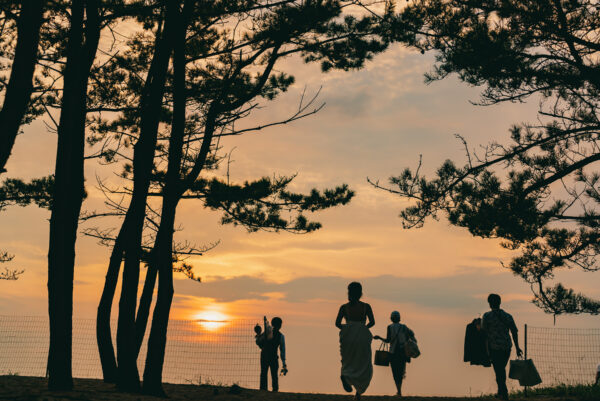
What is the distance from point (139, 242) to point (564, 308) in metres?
8.29

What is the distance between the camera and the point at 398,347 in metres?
12.2

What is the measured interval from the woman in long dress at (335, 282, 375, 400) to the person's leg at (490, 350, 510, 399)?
8.06 ft

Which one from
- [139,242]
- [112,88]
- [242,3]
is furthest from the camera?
[112,88]

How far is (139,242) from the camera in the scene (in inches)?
417

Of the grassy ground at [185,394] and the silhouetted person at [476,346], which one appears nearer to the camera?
the grassy ground at [185,394]

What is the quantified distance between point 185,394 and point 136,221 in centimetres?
299

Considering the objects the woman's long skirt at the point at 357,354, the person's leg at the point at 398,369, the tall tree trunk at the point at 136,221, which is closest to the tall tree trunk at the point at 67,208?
the tall tree trunk at the point at 136,221

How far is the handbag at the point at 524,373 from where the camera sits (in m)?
11.1

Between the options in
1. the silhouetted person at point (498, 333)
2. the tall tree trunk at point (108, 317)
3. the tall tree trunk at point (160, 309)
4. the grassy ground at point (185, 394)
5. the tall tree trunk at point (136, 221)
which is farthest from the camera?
the tall tree trunk at point (108, 317)

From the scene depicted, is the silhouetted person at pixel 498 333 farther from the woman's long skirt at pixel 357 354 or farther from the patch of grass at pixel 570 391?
the woman's long skirt at pixel 357 354

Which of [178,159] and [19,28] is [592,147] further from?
[19,28]

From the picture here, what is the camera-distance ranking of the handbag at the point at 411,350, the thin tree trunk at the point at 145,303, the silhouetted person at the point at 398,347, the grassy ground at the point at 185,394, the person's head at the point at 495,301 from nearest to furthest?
the grassy ground at the point at 185,394 → the thin tree trunk at the point at 145,303 → the person's head at the point at 495,301 → the handbag at the point at 411,350 → the silhouetted person at the point at 398,347

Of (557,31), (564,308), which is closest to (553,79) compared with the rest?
(557,31)

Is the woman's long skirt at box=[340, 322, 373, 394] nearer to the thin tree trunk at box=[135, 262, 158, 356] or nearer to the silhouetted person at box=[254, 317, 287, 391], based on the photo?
the thin tree trunk at box=[135, 262, 158, 356]
